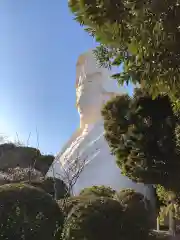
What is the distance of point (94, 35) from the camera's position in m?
4.31

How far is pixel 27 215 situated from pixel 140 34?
433cm

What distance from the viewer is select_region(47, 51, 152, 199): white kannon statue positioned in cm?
2203

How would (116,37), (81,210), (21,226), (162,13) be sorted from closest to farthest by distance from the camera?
(162,13) → (116,37) → (21,226) → (81,210)

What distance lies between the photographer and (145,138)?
10266 mm

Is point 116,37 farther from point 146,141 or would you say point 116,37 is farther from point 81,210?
point 146,141

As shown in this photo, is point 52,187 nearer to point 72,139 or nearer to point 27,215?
point 72,139

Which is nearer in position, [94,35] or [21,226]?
[94,35]

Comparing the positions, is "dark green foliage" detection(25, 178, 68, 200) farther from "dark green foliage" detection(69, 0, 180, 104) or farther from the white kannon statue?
"dark green foliage" detection(69, 0, 180, 104)

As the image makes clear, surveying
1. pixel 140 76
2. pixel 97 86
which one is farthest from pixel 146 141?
pixel 97 86

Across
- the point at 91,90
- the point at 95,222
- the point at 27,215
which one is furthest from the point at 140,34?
the point at 91,90

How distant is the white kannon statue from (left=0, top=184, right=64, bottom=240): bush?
1271cm

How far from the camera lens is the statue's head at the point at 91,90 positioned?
89.2 ft

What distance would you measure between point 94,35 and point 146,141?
6.29 m

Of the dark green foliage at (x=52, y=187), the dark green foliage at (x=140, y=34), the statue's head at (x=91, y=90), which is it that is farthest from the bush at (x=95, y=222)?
the statue's head at (x=91, y=90)
